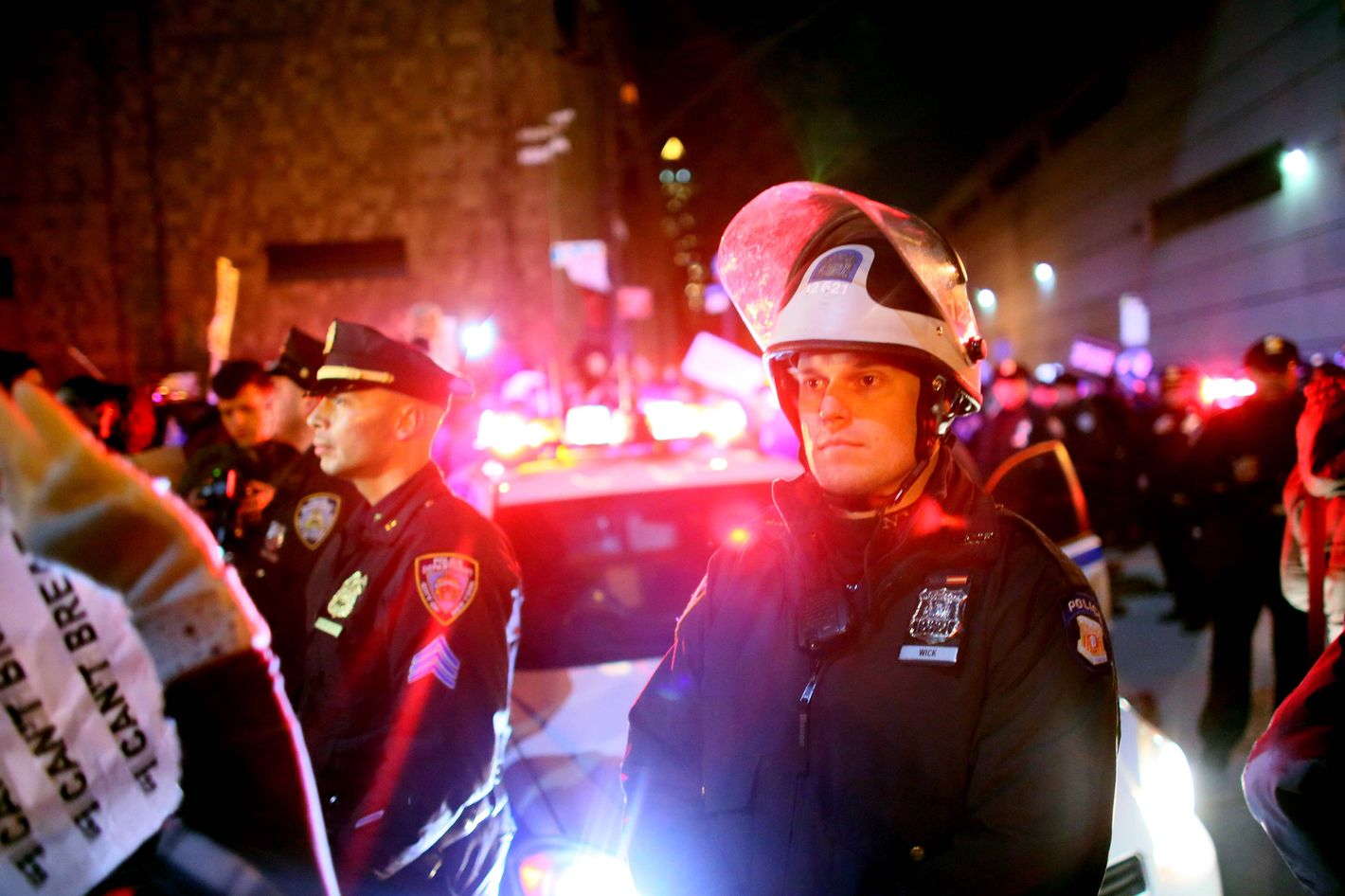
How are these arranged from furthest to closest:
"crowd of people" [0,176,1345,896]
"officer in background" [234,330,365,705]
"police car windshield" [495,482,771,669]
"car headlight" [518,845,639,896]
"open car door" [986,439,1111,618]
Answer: "open car door" [986,439,1111,618]
"police car windshield" [495,482,771,669]
"officer in background" [234,330,365,705]
"car headlight" [518,845,639,896]
"crowd of people" [0,176,1345,896]

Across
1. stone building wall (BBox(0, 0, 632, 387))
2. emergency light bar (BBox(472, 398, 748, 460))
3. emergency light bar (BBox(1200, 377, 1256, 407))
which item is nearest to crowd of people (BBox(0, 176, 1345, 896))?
emergency light bar (BBox(472, 398, 748, 460))

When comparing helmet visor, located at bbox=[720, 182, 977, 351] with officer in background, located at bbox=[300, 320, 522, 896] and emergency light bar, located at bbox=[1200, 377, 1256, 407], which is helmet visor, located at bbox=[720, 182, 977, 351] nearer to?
officer in background, located at bbox=[300, 320, 522, 896]

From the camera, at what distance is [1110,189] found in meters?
21.0

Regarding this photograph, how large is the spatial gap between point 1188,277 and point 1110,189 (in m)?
6.64

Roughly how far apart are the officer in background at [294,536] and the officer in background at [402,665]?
0.73 feet

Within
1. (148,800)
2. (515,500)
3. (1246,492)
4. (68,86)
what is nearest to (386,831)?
(148,800)

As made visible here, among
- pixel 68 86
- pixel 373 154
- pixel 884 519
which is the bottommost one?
pixel 884 519

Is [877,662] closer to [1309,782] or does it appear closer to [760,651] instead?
[760,651]

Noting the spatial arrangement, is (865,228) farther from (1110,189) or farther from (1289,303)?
(1110,189)

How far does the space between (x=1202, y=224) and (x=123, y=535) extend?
55.2 feet

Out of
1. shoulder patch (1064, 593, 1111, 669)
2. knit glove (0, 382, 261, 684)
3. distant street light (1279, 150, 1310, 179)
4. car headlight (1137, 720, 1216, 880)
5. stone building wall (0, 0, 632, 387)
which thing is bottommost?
car headlight (1137, 720, 1216, 880)

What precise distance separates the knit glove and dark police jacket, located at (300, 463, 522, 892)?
118cm

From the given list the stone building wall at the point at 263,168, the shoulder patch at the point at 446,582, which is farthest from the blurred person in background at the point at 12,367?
the stone building wall at the point at 263,168

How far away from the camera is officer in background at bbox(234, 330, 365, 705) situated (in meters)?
2.61
